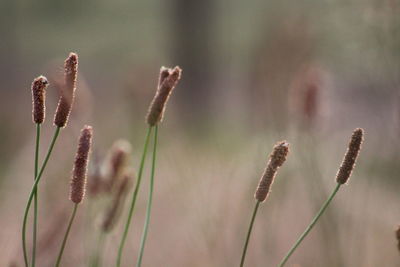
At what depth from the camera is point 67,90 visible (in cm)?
91

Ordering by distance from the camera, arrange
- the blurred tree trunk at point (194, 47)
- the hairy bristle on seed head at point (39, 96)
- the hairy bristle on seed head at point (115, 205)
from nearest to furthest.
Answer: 1. the hairy bristle on seed head at point (39, 96)
2. the hairy bristle on seed head at point (115, 205)
3. the blurred tree trunk at point (194, 47)

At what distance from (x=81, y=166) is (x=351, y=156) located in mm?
324

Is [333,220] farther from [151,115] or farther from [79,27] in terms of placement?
[79,27]

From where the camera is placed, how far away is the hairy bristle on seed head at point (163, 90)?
97 centimetres

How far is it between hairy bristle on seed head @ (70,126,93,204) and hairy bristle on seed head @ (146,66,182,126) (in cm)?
9

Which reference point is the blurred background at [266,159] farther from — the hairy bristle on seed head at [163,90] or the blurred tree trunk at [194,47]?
the blurred tree trunk at [194,47]

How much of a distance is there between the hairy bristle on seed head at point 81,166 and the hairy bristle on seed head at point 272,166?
208 millimetres

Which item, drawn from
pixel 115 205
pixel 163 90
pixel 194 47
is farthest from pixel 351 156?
pixel 194 47

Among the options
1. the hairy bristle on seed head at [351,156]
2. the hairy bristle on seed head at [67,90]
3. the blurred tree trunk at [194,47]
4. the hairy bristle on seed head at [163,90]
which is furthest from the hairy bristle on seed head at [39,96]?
the blurred tree trunk at [194,47]

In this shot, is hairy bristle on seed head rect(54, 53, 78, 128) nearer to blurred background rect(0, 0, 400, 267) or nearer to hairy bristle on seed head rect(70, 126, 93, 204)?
hairy bristle on seed head rect(70, 126, 93, 204)

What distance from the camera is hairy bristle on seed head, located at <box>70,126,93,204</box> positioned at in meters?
0.94

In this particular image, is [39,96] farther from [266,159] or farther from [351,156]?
[266,159]

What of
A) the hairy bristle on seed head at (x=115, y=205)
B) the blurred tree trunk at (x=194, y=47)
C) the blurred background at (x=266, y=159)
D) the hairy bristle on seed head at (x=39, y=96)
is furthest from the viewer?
the blurred tree trunk at (x=194, y=47)

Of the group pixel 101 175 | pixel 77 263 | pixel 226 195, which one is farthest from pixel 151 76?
pixel 101 175
